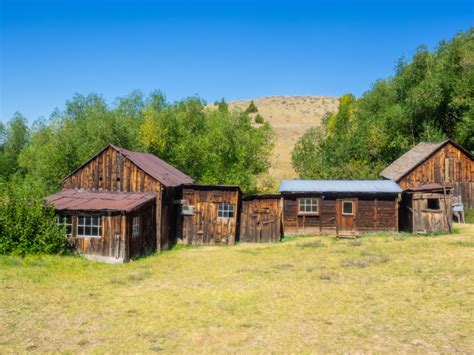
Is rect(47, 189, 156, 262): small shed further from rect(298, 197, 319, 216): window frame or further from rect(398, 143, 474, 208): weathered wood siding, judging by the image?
rect(398, 143, 474, 208): weathered wood siding

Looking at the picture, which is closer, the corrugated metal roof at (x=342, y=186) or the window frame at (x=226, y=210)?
the window frame at (x=226, y=210)

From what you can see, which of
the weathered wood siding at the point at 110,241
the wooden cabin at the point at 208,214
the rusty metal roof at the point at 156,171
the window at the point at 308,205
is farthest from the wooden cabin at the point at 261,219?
the weathered wood siding at the point at 110,241

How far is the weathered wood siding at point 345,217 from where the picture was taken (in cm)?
3098

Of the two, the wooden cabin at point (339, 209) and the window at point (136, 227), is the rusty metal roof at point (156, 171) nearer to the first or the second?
the window at point (136, 227)

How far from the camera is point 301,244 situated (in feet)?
92.3

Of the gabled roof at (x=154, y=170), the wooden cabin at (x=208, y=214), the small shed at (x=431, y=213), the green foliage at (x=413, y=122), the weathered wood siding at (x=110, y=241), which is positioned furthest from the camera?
the green foliage at (x=413, y=122)

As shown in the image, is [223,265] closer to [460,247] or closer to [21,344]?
[21,344]

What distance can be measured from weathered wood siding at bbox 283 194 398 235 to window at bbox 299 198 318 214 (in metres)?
0.27

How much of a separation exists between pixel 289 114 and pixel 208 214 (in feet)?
317

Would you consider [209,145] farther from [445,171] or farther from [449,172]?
[449,172]

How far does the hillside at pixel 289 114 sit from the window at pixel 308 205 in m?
42.7

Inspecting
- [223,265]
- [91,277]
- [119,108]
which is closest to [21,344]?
[91,277]

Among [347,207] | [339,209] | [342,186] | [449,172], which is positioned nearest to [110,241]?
[339,209]

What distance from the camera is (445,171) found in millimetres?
36500
